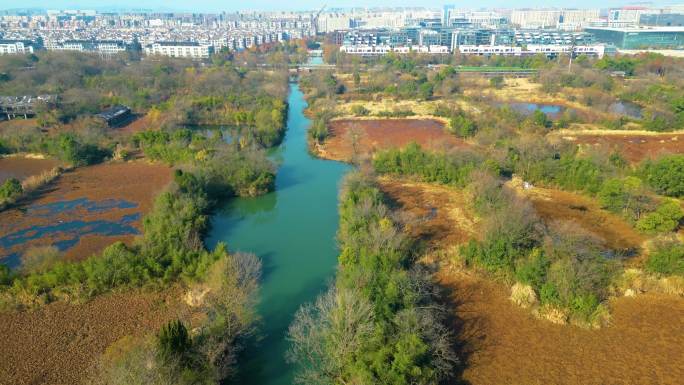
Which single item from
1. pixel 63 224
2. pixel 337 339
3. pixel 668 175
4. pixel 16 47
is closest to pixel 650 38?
pixel 668 175

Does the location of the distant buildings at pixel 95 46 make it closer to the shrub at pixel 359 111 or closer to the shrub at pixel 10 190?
the shrub at pixel 359 111

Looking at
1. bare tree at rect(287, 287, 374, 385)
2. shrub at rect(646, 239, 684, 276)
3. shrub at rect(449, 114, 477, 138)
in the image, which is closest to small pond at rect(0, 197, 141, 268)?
bare tree at rect(287, 287, 374, 385)

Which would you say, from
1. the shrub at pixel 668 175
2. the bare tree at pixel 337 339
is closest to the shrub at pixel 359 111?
the shrub at pixel 668 175

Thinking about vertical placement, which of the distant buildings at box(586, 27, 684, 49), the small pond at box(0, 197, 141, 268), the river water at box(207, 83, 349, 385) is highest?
the distant buildings at box(586, 27, 684, 49)

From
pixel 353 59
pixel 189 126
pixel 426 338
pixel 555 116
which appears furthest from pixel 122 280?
pixel 353 59

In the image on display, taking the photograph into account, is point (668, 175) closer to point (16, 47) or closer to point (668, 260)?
point (668, 260)

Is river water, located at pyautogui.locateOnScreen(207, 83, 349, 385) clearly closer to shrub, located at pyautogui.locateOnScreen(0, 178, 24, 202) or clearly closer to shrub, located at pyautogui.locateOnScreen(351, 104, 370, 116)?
shrub, located at pyautogui.locateOnScreen(0, 178, 24, 202)
